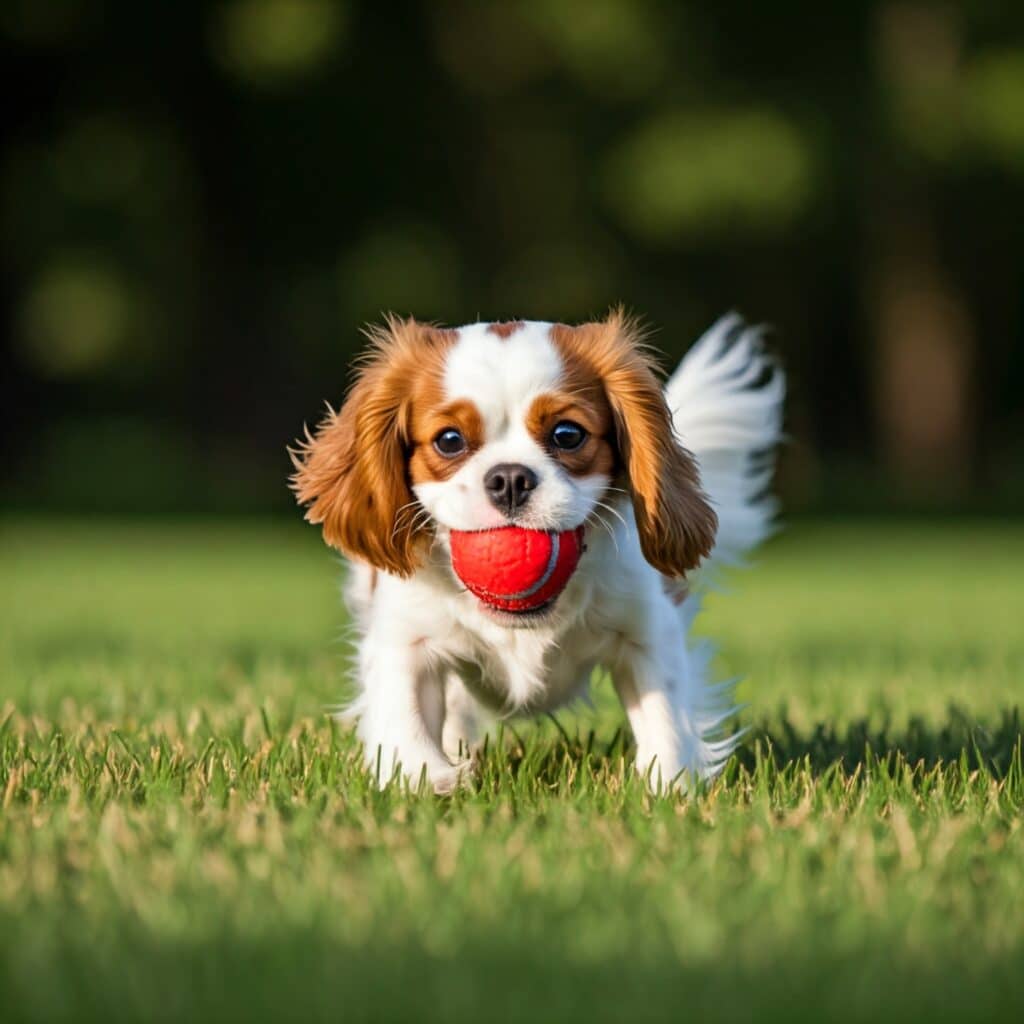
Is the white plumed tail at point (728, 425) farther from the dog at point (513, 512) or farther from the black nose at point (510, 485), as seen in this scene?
the black nose at point (510, 485)

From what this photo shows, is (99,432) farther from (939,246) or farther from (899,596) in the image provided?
(899,596)

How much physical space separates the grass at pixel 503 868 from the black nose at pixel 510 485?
1.84 feet

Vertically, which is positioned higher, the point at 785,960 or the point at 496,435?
the point at 496,435

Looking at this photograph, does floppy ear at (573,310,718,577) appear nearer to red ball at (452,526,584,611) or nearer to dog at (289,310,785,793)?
dog at (289,310,785,793)

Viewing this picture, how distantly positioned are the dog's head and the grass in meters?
0.51

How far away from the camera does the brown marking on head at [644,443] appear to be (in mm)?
3561

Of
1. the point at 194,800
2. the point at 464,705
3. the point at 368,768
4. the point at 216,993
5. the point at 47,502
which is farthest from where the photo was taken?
the point at 47,502

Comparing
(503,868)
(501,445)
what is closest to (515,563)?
(501,445)

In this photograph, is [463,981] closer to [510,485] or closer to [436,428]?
[510,485]

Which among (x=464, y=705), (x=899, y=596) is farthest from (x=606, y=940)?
(x=899, y=596)

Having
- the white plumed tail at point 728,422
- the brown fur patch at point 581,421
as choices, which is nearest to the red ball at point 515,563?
the brown fur patch at point 581,421

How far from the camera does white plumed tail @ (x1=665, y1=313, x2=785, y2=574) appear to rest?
4926 millimetres

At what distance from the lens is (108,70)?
71.3ft

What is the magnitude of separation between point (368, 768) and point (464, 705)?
2.04ft
